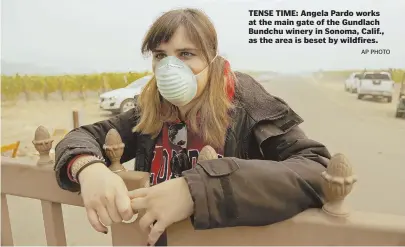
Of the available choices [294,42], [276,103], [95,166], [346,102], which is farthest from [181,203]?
[346,102]

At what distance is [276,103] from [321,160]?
11 centimetres

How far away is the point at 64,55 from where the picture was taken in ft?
2.83

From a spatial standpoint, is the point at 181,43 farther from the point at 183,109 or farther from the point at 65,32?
the point at 65,32

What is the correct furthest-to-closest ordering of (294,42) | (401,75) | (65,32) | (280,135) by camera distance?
(65,32) < (401,75) < (294,42) < (280,135)

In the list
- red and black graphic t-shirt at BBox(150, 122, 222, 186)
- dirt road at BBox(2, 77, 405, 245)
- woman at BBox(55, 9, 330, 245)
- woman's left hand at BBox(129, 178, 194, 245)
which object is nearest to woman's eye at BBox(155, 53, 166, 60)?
woman at BBox(55, 9, 330, 245)

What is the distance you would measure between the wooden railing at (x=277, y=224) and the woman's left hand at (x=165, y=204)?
0.02m

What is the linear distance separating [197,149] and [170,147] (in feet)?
0.14

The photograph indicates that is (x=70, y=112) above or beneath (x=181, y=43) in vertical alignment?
beneath

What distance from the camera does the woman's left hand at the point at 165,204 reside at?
30cm

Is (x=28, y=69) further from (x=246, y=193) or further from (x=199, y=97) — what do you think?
(x=246, y=193)

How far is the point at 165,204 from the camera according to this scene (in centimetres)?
30

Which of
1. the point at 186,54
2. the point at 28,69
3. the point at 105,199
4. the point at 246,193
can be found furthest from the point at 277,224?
the point at 28,69

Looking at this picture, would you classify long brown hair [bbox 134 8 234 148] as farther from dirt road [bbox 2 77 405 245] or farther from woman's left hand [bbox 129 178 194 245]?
dirt road [bbox 2 77 405 245]

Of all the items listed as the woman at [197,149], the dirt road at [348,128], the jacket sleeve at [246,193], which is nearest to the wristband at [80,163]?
the woman at [197,149]
